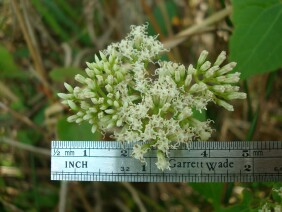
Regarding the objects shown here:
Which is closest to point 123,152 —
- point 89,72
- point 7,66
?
point 89,72

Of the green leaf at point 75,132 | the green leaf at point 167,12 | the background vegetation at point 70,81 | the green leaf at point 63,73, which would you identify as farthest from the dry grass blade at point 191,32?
the green leaf at point 75,132

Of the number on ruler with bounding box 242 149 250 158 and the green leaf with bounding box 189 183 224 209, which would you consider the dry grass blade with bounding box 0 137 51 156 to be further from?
the number on ruler with bounding box 242 149 250 158

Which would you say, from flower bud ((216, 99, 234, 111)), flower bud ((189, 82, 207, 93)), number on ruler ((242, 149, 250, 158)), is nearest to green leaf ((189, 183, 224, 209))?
number on ruler ((242, 149, 250, 158))

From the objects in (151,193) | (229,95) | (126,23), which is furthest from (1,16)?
(229,95)

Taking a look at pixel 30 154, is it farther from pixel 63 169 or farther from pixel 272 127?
pixel 272 127

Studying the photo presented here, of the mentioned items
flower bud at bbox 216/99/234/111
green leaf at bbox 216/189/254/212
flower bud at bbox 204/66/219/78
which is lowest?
green leaf at bbox 216/189/254/212

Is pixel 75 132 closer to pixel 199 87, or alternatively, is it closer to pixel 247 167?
pixel 199 87
